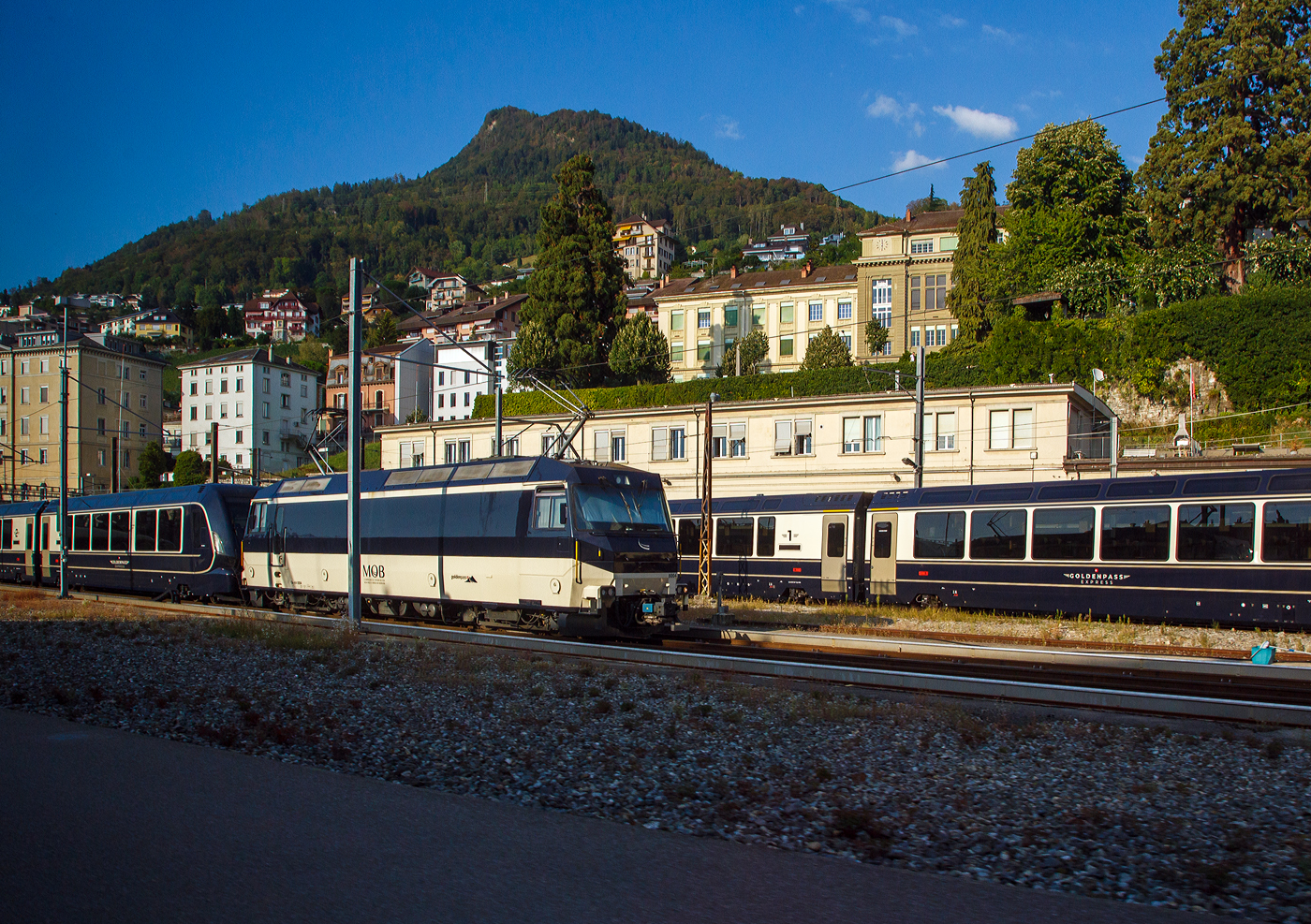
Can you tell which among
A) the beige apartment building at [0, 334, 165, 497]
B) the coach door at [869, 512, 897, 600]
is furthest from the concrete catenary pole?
the beige apartment building at [0, 334, 165, 497]

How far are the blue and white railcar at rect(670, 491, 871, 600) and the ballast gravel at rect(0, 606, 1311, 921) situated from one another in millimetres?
13917

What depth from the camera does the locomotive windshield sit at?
17.8 metres

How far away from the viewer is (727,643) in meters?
19.2

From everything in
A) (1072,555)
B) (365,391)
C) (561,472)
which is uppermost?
(365,391)

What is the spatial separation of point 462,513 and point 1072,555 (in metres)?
13.8

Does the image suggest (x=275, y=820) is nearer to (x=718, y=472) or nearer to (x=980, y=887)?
(x=980, y=887)

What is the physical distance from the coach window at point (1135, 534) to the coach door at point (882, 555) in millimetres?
5508

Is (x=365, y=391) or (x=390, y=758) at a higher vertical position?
(x=365, y=391)

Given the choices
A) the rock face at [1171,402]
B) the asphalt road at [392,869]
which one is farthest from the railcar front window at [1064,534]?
the rock face at [1171,402]

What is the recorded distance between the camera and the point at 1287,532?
1903 cm

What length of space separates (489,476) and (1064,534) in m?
13.2

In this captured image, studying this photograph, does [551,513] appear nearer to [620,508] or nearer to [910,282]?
[620,508]

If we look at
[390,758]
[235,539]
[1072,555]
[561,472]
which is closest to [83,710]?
[390,758]

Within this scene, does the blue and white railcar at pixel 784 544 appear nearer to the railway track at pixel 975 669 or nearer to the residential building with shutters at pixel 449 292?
the railway track at pixel 975 669
